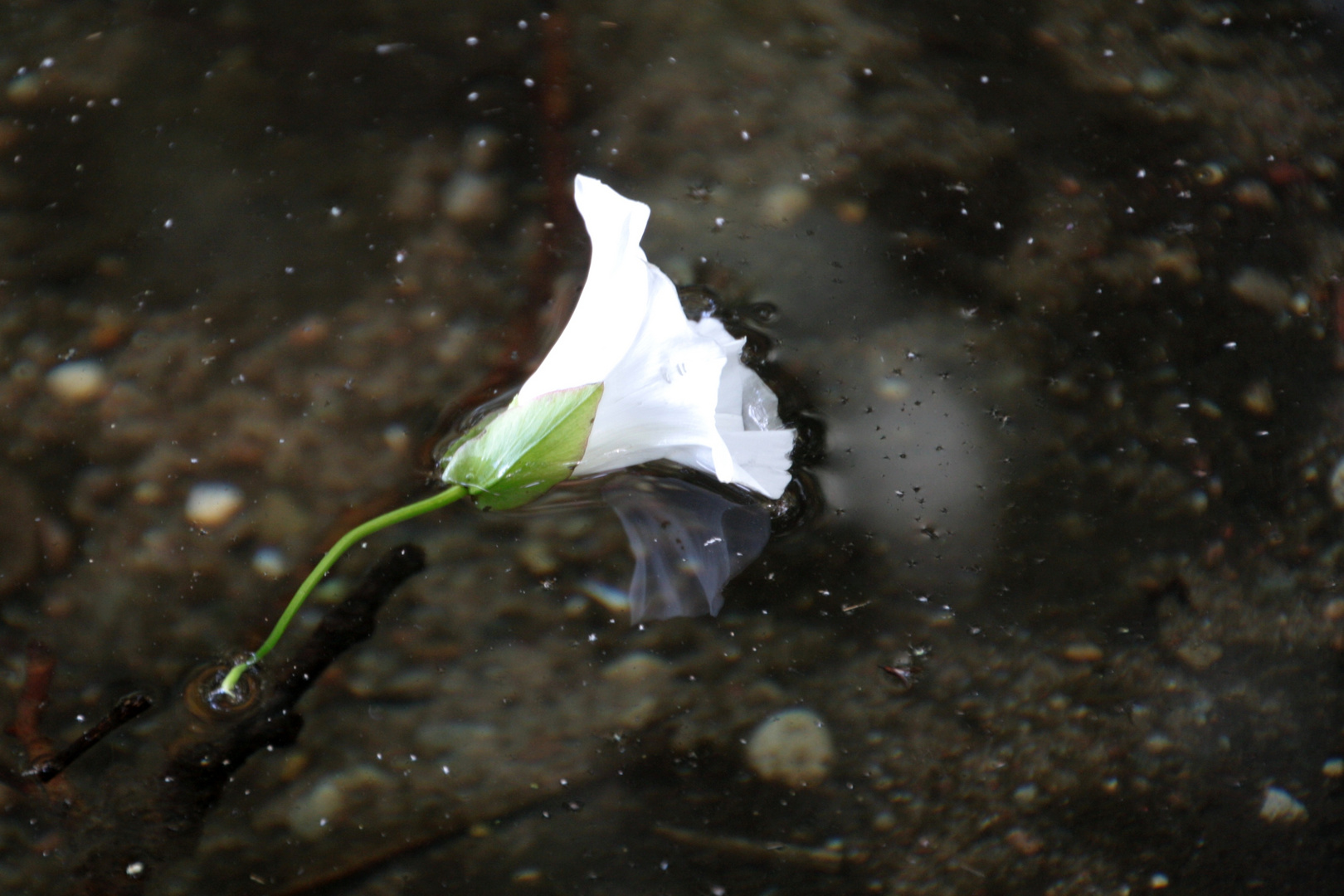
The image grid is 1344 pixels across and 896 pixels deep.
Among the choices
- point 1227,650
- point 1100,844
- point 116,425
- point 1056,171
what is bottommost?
point 1100,844

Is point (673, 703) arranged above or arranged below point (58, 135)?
below

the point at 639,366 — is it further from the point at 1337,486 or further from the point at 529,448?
the point at 1337,486

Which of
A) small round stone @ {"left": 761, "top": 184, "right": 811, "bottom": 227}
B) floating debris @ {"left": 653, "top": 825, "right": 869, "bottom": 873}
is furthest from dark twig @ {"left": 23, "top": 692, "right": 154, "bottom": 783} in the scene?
small round stone @ {"left": 761, "top": 184, "right": 811, "bottom": 227}

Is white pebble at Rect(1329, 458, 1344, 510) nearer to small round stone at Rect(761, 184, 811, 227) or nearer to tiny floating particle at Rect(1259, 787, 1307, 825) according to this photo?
tiny floating particle at Rect(1259, 787, 1307, 825)

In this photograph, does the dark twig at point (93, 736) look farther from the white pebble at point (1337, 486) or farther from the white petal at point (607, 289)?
the white pebble at point (1337, 486)

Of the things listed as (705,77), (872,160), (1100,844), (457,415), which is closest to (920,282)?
(872,160)

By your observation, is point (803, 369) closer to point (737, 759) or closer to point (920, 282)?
point (920, 282)

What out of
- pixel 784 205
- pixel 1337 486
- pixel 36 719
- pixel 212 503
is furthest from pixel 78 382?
pixel 1337 486

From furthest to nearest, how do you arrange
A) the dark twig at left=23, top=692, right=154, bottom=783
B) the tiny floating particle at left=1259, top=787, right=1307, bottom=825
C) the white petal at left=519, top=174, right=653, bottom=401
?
the tiny floating particle at left=1259, top=787, right=1307, bottom=825, the dark twig at left=23, top=692, right=154, bottom=783, the white petal at left=519, top=174, right=653, bottom=401
